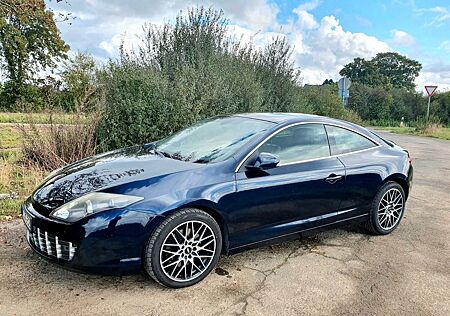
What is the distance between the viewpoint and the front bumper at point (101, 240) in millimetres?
2916

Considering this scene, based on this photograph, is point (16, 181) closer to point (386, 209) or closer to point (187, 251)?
point (187, 251)

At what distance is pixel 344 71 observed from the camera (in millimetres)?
73938

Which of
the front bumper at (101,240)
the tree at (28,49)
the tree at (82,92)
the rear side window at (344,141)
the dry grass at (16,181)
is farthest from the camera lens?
the tree at (28,49)

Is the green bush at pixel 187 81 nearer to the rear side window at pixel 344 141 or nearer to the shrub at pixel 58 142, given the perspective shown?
the shrub at pixel 58 142

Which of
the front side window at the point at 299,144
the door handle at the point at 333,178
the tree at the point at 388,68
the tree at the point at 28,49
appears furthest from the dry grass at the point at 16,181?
the tree at the point at 388,68

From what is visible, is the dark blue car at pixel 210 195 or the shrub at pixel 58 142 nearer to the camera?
the dark blue car at pixel 210 195

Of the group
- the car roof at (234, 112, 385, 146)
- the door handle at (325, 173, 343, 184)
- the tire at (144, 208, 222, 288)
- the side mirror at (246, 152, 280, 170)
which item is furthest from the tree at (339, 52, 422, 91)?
the tire at (144, 208, 222, 288)

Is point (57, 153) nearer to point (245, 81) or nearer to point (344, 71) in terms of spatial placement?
point (245, 81)

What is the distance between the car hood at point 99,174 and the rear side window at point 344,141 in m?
1.65

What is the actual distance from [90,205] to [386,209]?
11.2 feet

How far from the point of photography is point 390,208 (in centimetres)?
468

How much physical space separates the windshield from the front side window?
0.19 m

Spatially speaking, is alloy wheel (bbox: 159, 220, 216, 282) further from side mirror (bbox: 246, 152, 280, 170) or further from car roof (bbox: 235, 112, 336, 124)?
car roof (bbox: 235, 112, 336, 124)

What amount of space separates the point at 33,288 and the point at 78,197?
0.85 m
